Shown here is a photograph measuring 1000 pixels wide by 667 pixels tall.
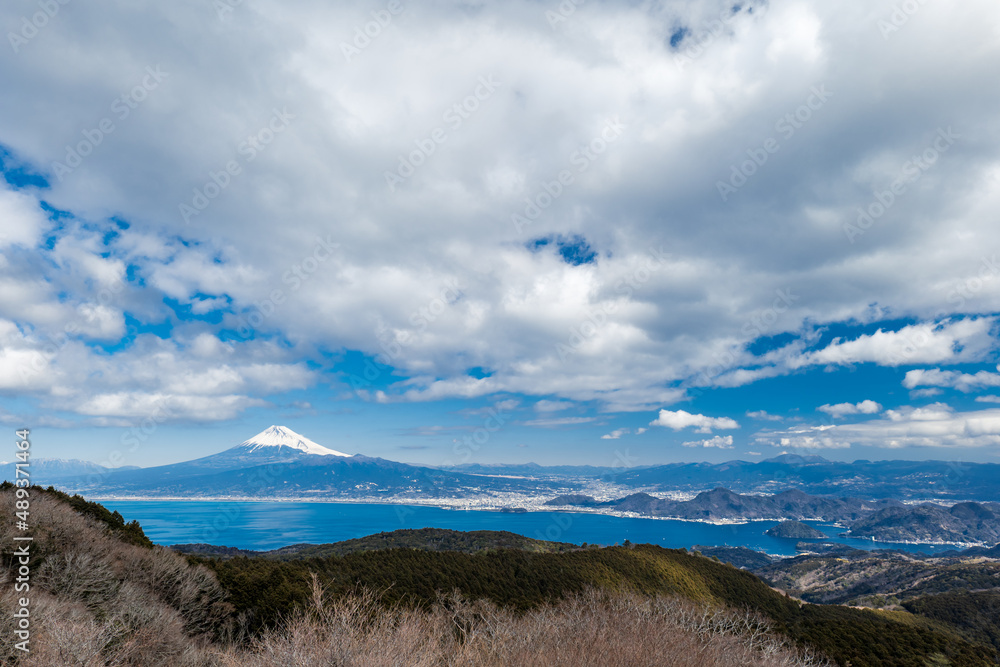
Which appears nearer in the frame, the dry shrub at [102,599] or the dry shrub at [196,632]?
the dry shrub at [196,632]

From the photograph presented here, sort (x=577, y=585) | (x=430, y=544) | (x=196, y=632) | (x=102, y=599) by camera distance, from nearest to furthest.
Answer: (x=102, y=599), (x=196, y=632), (x=577, y=585), (x=430, y=544)

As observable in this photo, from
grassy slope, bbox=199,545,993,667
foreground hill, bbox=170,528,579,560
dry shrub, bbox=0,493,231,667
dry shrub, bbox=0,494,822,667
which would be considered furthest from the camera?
foreground hill, bbox=170,528,579,560

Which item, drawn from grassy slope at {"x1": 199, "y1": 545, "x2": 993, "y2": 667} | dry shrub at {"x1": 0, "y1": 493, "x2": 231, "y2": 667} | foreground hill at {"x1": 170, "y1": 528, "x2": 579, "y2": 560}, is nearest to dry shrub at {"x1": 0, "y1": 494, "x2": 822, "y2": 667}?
dry shrub at {"x1": 0, "y1": 493, "x2": 231, "y2": 667}

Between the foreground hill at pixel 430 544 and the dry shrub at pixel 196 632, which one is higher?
the dry shrub at pixel 196 632

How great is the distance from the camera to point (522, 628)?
1998 cm

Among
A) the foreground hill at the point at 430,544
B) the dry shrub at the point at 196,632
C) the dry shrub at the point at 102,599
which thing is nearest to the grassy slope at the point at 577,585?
the dry shrub at the point at 102,599

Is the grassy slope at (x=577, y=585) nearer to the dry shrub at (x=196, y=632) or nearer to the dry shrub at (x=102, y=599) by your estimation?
the dry shrub at (x=102, y=599)

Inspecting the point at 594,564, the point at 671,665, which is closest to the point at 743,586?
the point at 594,564

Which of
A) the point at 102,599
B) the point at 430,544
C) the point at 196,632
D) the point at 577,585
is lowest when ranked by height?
the point at 430,544

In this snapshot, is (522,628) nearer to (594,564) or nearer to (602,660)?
(602,660)

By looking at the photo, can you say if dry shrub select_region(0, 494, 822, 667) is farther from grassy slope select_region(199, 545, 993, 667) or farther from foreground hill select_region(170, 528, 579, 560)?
foreground hill select_region(170, 528, 579, 560)

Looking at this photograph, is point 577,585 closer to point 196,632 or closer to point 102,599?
point 196,632

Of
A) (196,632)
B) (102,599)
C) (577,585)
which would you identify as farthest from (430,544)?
(102,599)

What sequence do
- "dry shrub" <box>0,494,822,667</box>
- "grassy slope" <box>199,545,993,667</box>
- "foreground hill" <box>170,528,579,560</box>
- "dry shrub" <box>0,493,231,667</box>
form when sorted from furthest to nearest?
"foreground hill" <box>170,528,579,560</box>
"grassy slope" <box>199,545,993,667</box>
"dry shrub" <box>0,493,231,667</box>
"dry shrub" <box>0,494,822,667</box>
